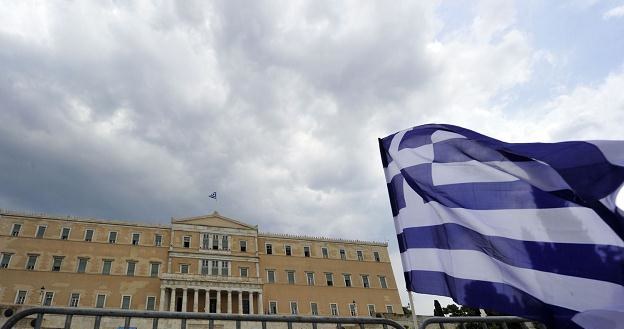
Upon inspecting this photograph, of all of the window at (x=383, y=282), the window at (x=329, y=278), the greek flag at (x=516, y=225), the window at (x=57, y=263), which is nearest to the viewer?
the greek flag at (x=516, y=225)

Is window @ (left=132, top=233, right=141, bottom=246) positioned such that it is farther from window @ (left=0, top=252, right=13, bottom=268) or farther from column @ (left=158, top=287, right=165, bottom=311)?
window @ (left=0, top=252, right=13, bottom=268)

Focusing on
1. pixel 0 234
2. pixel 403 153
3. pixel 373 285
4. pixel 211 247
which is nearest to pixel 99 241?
pixel 0 234

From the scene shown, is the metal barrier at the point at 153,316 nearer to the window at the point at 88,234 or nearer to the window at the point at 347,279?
the window at the point at 88,234

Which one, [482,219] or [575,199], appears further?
[482,219]

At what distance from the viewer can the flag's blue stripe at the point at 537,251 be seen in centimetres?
331

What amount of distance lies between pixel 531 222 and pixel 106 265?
136ft

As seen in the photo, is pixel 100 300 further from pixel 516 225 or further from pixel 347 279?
pixel 516 225

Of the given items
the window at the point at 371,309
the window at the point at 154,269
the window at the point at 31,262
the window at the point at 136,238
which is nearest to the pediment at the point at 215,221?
the window at the point at 136,238

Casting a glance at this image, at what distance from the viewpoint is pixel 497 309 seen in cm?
381

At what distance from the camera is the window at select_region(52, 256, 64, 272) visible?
35.7 metres

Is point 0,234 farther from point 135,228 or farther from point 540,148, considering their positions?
point 540,148

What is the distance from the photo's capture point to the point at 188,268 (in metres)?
39.4

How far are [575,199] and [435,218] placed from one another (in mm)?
1628

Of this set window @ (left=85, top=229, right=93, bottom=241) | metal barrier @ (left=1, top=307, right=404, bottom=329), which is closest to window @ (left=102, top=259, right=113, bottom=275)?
window @ (left=85, top=229, right=93, bottom=241)
